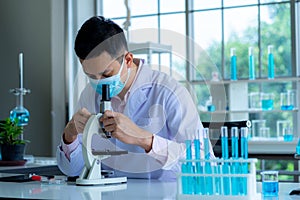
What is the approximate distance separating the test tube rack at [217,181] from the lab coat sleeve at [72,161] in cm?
61

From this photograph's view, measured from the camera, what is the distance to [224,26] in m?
4.67

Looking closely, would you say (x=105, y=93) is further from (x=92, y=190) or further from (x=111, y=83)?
(x=92, y=190)

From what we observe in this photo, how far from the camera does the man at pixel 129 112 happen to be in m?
1.71

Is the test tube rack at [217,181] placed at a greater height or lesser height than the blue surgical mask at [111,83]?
lesser

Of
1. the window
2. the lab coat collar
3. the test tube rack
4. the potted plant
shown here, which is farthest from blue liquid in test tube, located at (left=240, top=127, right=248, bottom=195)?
the window

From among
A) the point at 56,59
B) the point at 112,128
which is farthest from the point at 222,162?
the point at 56,59

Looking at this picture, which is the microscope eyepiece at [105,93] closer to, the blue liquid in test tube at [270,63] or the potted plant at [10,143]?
the potted plant at [10,143]

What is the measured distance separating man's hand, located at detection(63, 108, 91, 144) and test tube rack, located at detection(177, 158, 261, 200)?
1.58 ft

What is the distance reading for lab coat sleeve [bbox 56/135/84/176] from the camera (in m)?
1.89

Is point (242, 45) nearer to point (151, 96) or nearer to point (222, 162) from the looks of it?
point (151, 96)

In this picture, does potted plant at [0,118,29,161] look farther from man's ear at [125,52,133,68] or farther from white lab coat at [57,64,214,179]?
man's ear at [125,52,133,68]

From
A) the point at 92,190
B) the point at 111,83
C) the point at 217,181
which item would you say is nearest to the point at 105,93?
the point at 111,83

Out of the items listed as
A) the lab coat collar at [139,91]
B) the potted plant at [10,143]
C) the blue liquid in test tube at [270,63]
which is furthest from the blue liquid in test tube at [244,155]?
the blue liquid in test tube at [270,63]

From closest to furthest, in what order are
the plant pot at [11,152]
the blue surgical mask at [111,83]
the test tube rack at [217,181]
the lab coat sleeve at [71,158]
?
the test tube rack at [217,181] < the blue surgical mask at [111,83] < the lab coat sleeve at [71,158] < the plant pot at [11,152]
